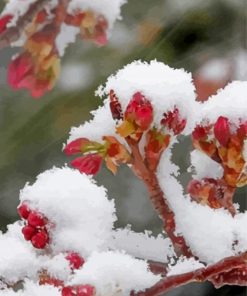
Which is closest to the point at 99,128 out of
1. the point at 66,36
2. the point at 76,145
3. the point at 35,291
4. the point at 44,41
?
the point at 76,145

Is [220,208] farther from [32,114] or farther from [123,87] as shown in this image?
[32,114]

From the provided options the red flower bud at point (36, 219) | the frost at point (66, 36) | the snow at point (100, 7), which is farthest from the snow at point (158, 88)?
the frost at point (66, 36)

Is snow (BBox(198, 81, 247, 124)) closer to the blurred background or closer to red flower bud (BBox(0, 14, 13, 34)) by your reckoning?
red flower bud (BBox(0, 14, 13, 34))

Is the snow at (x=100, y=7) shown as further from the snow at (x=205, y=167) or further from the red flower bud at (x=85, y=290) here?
the red flower bud at (x=85, y=290)

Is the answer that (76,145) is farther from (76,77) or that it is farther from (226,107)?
(76,77)

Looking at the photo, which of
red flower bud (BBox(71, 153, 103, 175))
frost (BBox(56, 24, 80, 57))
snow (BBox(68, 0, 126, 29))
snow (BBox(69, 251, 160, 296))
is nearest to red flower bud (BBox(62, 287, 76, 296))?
snow (BBox(69, 251, 160, 296))
